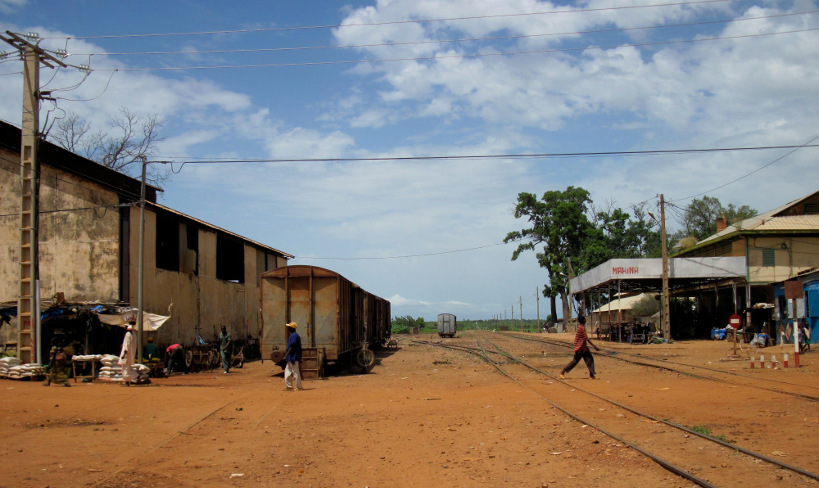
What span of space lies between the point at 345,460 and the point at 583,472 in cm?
297

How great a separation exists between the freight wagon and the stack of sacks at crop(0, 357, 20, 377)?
46154 mm

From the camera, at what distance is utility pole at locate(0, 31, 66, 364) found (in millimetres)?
18562

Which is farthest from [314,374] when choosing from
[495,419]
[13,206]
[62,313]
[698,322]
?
[698,322]

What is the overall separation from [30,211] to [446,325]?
47.4 meters

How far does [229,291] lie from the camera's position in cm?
3212

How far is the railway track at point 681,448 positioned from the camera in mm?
6582

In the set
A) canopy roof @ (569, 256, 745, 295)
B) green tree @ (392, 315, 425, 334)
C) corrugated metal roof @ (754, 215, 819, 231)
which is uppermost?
corrugated metal roof @ (754, 215, 819, 231)

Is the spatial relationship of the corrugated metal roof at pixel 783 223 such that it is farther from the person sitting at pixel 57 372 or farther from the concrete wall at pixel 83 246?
the person sitting at pixel 57 372

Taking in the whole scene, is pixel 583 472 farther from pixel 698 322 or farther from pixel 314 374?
pixel 698 322

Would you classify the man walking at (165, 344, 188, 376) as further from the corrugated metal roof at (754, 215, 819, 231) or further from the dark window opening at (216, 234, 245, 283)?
the corrugated metal roof at (754, 215, 819, 231)

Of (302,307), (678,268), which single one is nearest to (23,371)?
(302,307)

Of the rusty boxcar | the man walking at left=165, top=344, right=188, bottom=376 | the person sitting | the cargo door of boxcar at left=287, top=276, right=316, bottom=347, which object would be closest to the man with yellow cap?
the rusty boxcar

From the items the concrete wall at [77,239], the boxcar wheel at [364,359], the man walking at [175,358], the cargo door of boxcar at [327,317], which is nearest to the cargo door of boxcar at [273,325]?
the cargo door of boxcar at [327,317]

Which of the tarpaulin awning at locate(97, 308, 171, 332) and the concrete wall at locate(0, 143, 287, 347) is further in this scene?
the concrete wall at locate(0, 143, 287, 347)
